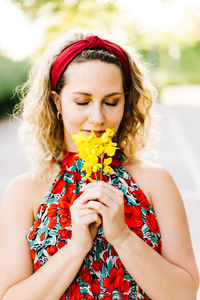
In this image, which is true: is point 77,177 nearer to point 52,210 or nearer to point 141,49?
point 52,210

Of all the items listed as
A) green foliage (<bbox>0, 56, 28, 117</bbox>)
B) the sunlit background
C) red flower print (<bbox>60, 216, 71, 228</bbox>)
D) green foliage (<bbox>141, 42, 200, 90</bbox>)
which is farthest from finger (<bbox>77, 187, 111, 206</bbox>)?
green foliage (<bbox>141, 42, 200, 90</bbox>)

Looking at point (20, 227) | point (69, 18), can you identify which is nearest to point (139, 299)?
point (20, 227)

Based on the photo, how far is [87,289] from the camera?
68.0 inches

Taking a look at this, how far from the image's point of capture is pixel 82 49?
186 centimetres

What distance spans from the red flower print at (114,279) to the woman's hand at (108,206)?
188 mm

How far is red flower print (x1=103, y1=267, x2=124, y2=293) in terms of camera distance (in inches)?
68.6

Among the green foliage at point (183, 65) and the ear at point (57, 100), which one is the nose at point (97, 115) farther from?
the green foliage at point (183, 65)

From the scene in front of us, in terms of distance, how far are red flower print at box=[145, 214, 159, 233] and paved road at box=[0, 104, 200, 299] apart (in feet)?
5.69

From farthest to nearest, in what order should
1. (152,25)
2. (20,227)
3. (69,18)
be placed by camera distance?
(152,25), (69,18), (20,227)

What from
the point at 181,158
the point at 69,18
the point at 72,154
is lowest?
the point at 72,154

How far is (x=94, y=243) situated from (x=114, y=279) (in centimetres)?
16

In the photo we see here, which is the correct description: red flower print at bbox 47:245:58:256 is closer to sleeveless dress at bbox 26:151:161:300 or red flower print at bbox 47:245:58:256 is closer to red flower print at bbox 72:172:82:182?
sleeveless dress at bbox 26:151:161:300

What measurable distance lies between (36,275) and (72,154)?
1.88ft

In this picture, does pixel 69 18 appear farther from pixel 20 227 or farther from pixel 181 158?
pixel 20 227
